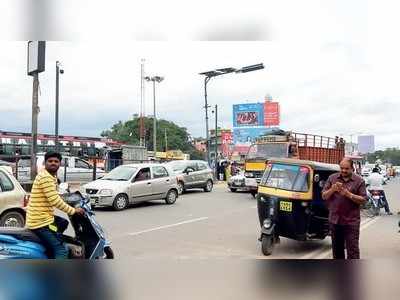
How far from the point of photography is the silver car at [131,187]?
682cm

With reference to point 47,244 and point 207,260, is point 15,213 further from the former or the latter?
point 207,260

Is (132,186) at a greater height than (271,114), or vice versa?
(271,114)

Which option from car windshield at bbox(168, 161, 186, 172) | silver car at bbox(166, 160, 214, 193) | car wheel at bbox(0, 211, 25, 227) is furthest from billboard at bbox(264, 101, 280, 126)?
silver car at bbox(166, 160, 214, 193)

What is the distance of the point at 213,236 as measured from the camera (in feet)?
19.8

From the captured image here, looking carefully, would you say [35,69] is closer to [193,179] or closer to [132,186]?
[132,186]

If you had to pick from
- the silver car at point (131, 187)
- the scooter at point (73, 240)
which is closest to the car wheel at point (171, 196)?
the silver car at point (131, 187)

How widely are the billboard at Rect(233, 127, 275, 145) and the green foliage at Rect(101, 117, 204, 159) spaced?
1.88ft

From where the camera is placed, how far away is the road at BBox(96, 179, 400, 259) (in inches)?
176

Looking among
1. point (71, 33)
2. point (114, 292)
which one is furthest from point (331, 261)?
point (71, 33)

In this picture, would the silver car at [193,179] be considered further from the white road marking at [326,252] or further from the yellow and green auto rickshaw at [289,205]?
the white road marking at [326,252]

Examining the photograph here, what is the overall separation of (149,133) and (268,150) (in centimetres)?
115

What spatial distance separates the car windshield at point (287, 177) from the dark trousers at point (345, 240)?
66 centimetres

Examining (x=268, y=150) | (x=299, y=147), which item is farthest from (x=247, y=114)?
(x=268, y=150)

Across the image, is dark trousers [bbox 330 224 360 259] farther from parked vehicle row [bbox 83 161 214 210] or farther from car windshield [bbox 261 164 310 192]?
parked vehicle row [bbox 83 161 214 210]
